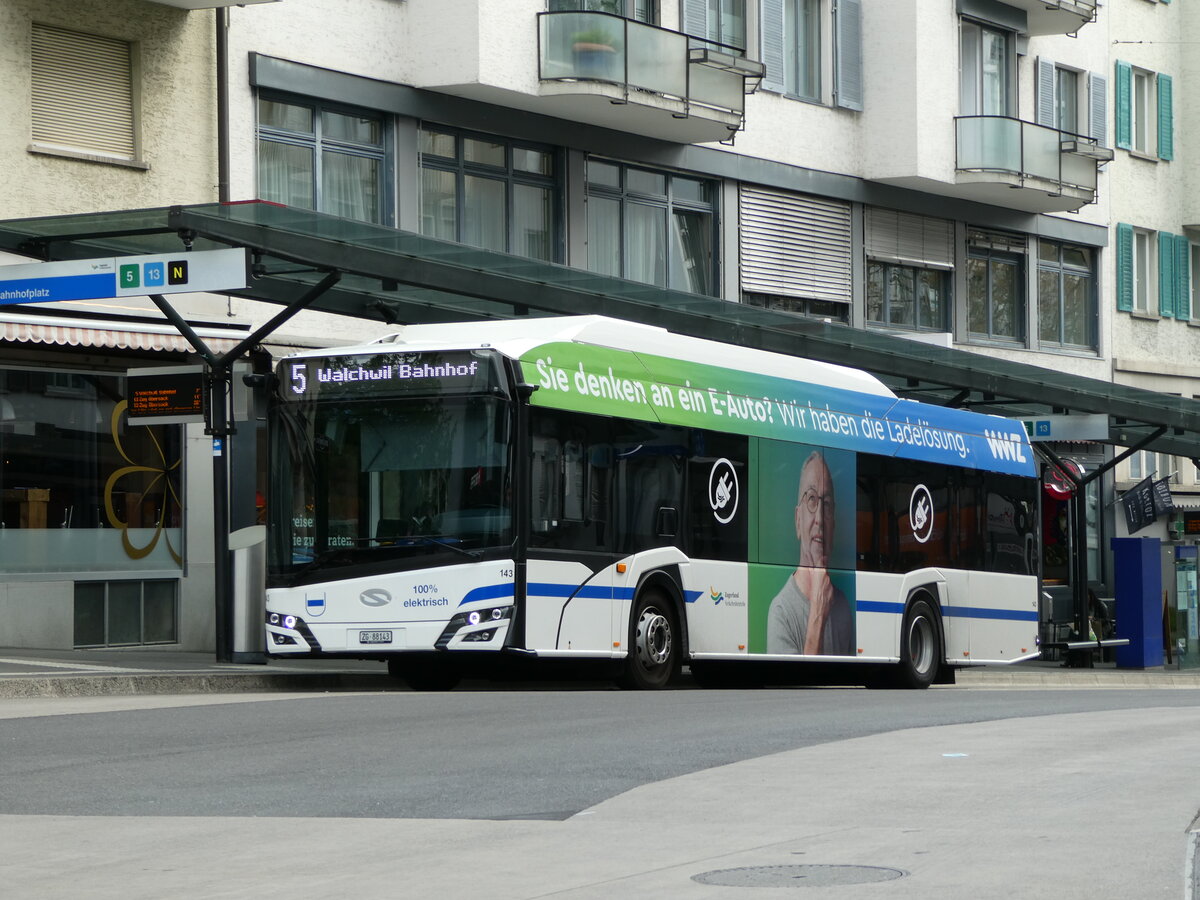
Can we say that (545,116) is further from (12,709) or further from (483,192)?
(12,709)

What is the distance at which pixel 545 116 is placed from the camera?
2872 centimetres

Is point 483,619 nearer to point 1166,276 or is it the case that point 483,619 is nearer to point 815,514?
point 815,514

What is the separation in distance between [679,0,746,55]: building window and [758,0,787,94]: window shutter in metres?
0.45

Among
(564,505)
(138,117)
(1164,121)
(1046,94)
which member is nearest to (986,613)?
(564,505)

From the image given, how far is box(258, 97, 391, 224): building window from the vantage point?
25.2m

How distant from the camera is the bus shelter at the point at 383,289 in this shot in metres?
18.0

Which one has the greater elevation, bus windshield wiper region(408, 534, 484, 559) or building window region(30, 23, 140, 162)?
building window region(30, 23, 140, 162)

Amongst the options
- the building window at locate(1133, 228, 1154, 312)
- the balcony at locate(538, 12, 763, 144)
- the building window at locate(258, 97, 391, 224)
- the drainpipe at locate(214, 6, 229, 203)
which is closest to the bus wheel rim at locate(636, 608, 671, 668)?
the drainpipe at locate(214, 6, 229, 203)

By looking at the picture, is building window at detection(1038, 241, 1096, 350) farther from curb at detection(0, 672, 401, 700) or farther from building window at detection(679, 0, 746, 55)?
curb at detection(0, 672, 401, 700)

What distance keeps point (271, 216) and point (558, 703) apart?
5.38 meters

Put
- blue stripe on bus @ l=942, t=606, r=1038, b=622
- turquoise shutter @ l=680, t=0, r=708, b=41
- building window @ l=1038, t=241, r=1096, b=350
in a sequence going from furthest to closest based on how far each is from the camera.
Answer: building window @ l=1038, t=241, r=1096, b=350
turquoise shutter @ l=680, t=0, r=708, b=41
blue stripe on bus @ l=942, t=606, r=1038, b=622

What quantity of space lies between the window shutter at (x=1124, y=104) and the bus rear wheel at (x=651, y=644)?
2807 cm

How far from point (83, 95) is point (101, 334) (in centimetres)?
288

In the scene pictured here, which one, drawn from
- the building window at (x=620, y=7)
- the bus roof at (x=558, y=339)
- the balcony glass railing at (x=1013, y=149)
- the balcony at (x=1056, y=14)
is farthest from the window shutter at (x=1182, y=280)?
the bus roof at (x=558, y=339)
